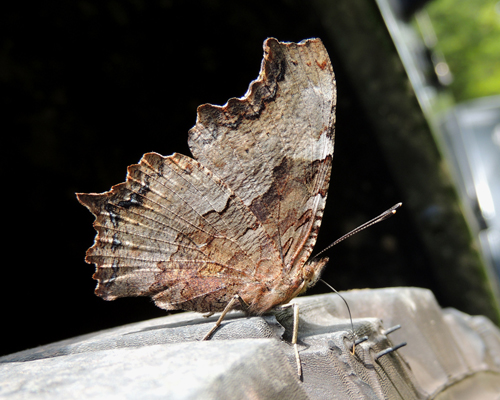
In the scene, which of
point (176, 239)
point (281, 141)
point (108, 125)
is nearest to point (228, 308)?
point (176, 239)

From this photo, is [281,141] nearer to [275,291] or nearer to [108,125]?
[275,291]

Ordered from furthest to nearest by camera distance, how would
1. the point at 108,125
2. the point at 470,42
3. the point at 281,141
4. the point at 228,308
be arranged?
the point at 470,42 → the point at 108,125 → the point at 281,141 → the point at 228,308

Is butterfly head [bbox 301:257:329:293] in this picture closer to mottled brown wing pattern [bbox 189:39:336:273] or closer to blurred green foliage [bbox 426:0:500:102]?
mottled brown wing pattern [bbox 189:39:336:273]

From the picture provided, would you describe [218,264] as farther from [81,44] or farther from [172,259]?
[81,44]

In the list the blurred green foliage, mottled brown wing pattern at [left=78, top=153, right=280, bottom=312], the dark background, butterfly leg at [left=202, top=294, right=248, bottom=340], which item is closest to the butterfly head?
mottled brown wing pattern at [left=78, top=153, right=280, bottom=312]

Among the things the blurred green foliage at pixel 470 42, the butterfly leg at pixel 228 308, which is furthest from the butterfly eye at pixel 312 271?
the blurred green foliage at pixel 470 42

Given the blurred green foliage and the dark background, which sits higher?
the blurred green foliage

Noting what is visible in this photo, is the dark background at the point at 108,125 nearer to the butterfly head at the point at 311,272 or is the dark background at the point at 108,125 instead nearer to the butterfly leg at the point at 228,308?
the butterfly head at the point at 311,272
